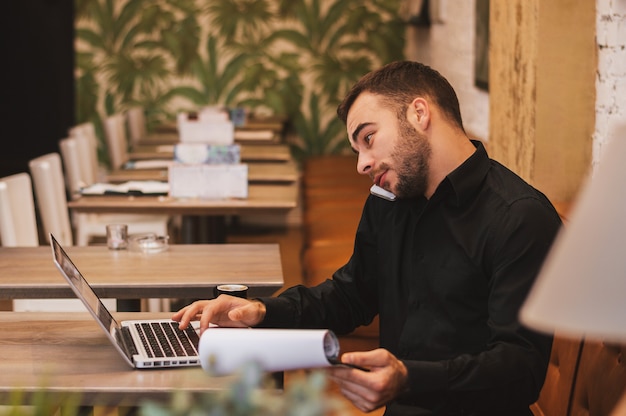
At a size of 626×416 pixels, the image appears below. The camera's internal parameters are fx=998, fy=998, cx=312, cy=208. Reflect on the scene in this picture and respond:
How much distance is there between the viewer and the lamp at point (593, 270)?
3.36ft

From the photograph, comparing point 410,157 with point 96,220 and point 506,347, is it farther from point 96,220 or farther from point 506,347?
point 96,220

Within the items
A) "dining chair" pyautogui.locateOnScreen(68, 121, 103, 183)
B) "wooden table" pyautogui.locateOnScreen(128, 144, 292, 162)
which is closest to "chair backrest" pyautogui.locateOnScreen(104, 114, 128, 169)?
"dining chair" pyautogui.locateOnScreen(68, 121, 103, 183)

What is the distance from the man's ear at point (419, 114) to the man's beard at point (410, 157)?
1 cm

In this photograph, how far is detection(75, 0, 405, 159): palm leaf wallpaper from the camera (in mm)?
9156

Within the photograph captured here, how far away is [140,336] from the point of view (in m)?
2.50

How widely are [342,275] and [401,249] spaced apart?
248mm

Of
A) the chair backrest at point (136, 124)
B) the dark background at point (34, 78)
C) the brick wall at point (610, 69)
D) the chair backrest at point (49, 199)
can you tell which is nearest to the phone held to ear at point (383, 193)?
the brick wall at point (610, 69)

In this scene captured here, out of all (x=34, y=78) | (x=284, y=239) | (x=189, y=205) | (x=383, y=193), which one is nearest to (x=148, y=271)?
(x=383, y=193)

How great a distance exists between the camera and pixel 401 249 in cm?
246

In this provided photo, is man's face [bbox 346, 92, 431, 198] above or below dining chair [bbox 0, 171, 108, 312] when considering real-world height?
above

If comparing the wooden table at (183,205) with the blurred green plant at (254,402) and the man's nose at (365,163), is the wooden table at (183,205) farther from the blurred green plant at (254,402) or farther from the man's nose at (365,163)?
the blurred green plant at (254,402)

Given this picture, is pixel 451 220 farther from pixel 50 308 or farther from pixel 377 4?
pixel 377 4

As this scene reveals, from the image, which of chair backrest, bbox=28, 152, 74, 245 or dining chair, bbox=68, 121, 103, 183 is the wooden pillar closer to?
chair backrest, bbox=28, 152, 74, 245

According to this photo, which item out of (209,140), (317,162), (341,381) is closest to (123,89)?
(317,162)
